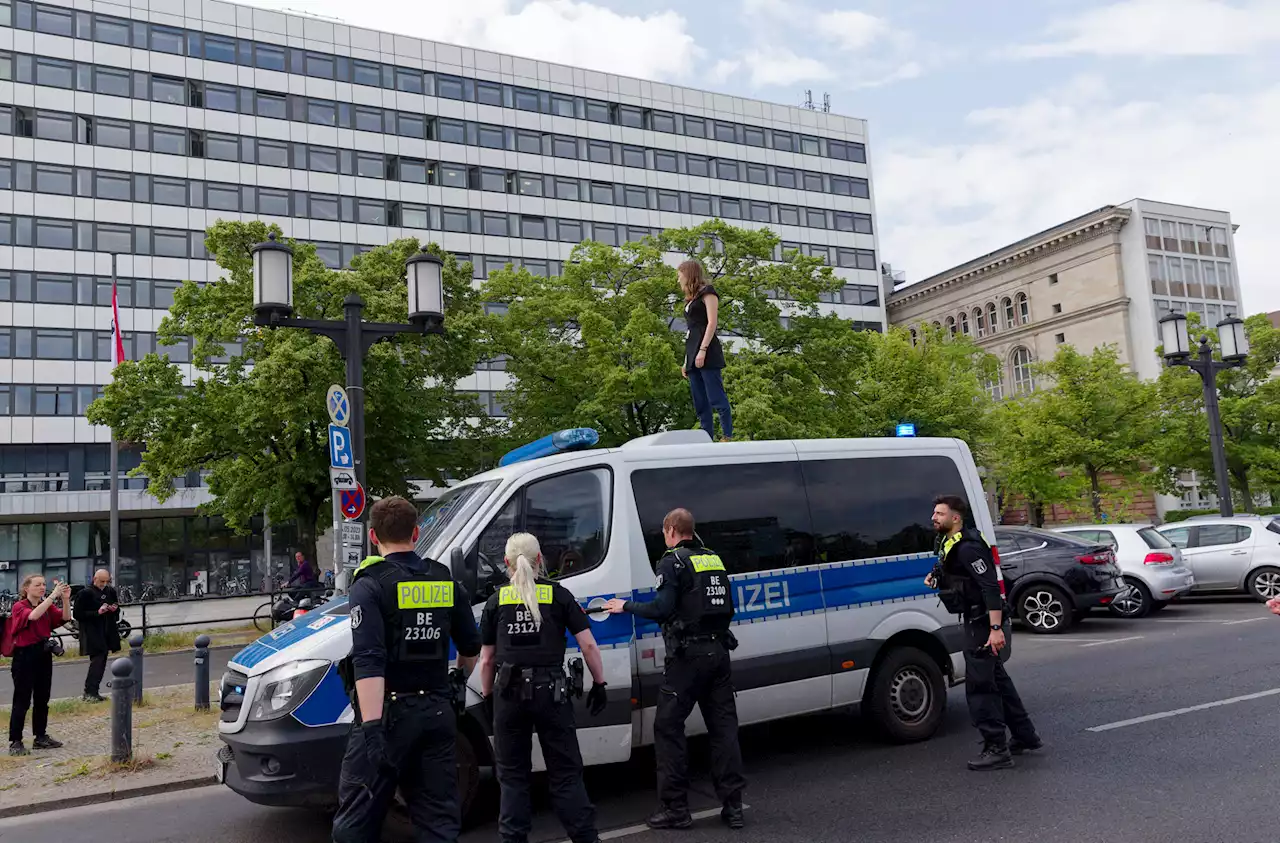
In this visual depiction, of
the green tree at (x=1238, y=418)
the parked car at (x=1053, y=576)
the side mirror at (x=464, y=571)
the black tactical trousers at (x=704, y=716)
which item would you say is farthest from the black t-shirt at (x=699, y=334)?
the green tree at (x=1238, y=418)

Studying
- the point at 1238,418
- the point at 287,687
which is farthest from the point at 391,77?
the point at 287,687

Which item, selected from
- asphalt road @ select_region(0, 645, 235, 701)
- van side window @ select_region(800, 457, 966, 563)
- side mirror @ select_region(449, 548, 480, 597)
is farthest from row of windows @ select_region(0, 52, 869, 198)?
side mirror @ select_region(449, 548, 480, 597)

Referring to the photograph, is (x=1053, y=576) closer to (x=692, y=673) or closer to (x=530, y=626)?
(x=692, y=673)

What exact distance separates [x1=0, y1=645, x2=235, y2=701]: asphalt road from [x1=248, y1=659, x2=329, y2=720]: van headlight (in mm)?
9155

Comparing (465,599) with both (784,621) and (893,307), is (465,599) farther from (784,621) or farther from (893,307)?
(893,307)

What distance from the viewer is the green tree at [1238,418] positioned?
34.6 meters

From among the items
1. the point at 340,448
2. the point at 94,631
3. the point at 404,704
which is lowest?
the point at 94,631

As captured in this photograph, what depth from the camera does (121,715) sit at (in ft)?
27.5

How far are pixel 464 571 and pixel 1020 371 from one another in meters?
64.4

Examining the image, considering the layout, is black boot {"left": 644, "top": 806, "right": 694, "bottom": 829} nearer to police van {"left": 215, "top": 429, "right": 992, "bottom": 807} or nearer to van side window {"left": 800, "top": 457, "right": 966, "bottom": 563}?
police van {"left": 215, "top": 429, "right": 992, "bottom": 807}

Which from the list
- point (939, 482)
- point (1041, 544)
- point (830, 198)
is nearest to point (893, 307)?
point (830, 198)

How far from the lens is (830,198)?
56812 millimetres

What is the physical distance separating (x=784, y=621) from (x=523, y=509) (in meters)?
2.10

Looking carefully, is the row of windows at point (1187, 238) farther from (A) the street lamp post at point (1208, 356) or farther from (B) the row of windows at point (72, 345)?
(B) the row of windows at point (72, 345)
